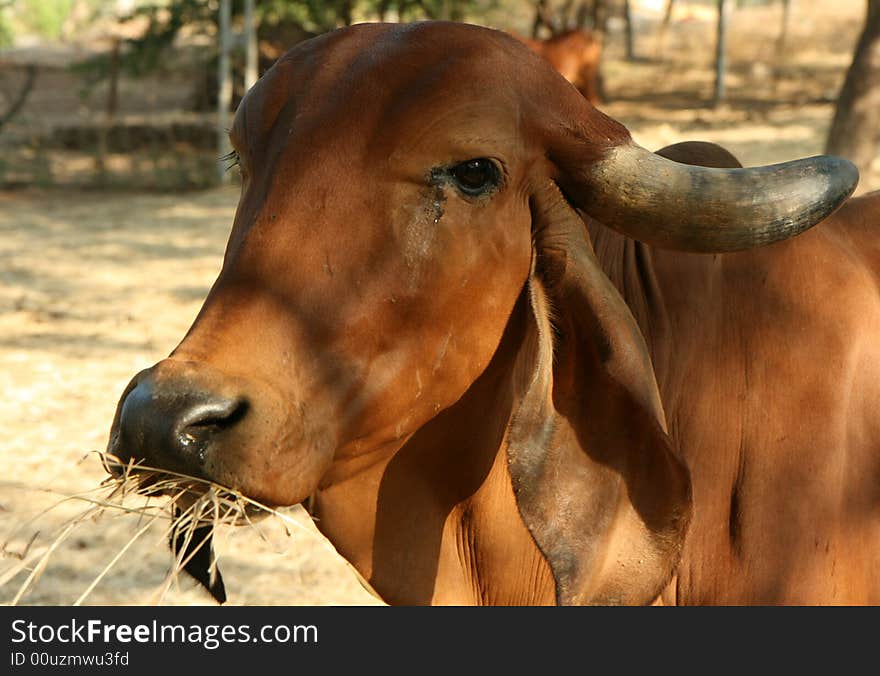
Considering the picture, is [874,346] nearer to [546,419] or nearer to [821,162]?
[821,162]

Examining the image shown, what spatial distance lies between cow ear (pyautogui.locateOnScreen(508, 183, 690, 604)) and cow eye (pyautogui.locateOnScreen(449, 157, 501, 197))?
160 millimetres

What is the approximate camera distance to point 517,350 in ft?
8.86

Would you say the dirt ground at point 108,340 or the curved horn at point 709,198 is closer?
the curved horn at point 709,198

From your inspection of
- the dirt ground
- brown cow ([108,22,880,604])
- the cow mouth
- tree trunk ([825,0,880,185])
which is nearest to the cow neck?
brown cow ([108,22,880,604])

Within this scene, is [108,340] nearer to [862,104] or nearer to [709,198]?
[862,104]

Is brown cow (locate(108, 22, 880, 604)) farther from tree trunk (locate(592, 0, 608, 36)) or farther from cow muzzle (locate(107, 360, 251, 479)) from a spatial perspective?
tree trunk (locate(592, 0, 608, 36))

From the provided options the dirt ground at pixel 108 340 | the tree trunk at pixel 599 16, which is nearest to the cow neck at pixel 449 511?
the dirt ground at pixel 108 340

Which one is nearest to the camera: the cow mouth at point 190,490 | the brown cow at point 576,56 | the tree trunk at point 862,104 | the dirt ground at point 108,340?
the cow mouth at point 190,490

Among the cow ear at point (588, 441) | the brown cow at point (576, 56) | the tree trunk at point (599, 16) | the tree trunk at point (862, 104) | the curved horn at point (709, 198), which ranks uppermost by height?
the curved horn at point (709, 198)

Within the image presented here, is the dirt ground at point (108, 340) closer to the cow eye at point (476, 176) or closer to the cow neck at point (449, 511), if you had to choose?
the cow neck at point (449, 511)

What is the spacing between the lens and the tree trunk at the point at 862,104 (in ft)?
26.0

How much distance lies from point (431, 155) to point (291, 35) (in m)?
15.2

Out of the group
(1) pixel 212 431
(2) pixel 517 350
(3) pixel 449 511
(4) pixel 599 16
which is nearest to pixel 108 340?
(3) pixel 449 511

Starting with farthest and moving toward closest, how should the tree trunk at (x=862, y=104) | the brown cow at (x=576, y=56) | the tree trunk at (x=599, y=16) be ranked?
the tree trunk at (x=599, y=16) < the brown cow at (x=576, y=56) < the tree trunk at (x=862, y=104)
